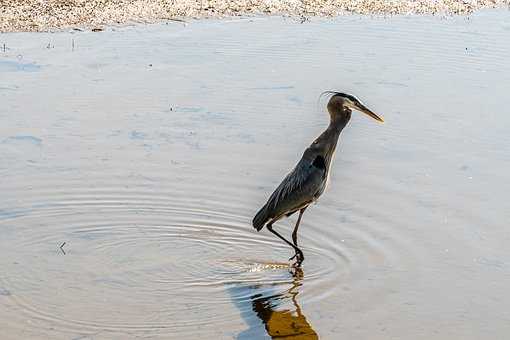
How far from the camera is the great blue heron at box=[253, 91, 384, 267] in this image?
22.4ft

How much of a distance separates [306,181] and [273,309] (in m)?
1.09

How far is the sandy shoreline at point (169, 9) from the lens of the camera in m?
Result: 13.4

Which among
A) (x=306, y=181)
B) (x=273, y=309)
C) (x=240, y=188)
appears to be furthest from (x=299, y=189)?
(x=240, y=188)

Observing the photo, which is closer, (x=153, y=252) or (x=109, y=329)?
(x=109, y=329)

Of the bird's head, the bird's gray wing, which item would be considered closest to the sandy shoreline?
the bird's head

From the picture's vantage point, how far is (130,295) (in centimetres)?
635

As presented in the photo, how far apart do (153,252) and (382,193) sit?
2.13 meters

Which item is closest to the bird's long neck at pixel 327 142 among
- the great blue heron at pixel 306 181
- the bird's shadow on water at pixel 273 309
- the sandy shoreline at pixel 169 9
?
the great blue heron at pixel 306 181

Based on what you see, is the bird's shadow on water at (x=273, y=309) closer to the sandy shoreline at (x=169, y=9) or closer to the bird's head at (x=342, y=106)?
the bird's head at (x=342, y=106)

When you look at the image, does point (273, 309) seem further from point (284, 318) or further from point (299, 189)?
point (299, 189)

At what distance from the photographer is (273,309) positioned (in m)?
6.26

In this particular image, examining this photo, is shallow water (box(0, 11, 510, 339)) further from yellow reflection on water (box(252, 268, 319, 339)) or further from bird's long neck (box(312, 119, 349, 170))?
bird's long neck (box(312, 119, 349, 170))

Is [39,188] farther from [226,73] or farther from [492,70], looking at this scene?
[492,70]

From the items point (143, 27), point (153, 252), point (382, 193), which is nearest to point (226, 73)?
point (143, 27)
